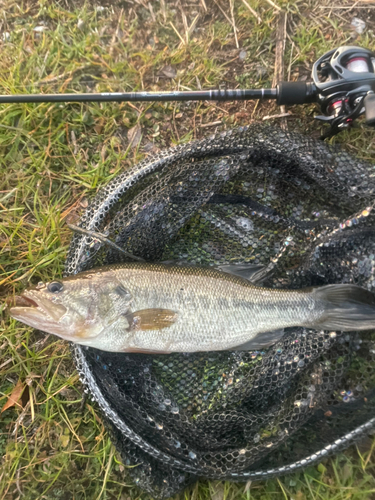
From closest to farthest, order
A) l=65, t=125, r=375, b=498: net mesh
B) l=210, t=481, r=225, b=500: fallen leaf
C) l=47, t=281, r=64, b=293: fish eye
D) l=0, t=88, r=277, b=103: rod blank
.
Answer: l=47, t=281, r=64, b=293: fish eye
l=65, t=125, r=375, b=498: net mesh
l=0, t=88, r=277, b=103: rod blank
l=210, t=481, r=225, b=500: fallen leaf

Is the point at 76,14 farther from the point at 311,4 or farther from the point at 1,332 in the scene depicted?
the point at 1,332

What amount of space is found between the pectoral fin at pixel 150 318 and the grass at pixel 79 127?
0.90m

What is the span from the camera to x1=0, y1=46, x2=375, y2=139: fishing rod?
89.5 inches

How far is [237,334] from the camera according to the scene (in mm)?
2363

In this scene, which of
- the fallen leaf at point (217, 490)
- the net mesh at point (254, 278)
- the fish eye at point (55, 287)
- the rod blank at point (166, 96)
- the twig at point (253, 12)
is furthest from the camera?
the twig at point (253, 12)

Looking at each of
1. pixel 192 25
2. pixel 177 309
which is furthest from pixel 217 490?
pixel 192 25

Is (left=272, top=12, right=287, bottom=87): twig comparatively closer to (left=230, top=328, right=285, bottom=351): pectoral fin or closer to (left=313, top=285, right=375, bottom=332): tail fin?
(left=313, top=285, right=375, bottom=332): tail fin

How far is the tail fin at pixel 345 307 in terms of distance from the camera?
2355 mm

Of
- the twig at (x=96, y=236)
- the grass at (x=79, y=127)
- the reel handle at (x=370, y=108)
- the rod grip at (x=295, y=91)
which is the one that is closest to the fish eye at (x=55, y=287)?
the twig at (x=96, y=236)

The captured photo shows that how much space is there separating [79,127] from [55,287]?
151 cm

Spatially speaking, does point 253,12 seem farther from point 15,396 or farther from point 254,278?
point 15,396

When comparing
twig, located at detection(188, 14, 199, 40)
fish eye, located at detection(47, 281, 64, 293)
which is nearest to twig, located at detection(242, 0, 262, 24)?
twig, located at detection(188, 14, 199, 40)

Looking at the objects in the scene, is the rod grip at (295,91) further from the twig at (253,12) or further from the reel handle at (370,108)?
the twig at (253,12)

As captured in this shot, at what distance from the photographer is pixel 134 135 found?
3.08 meters
